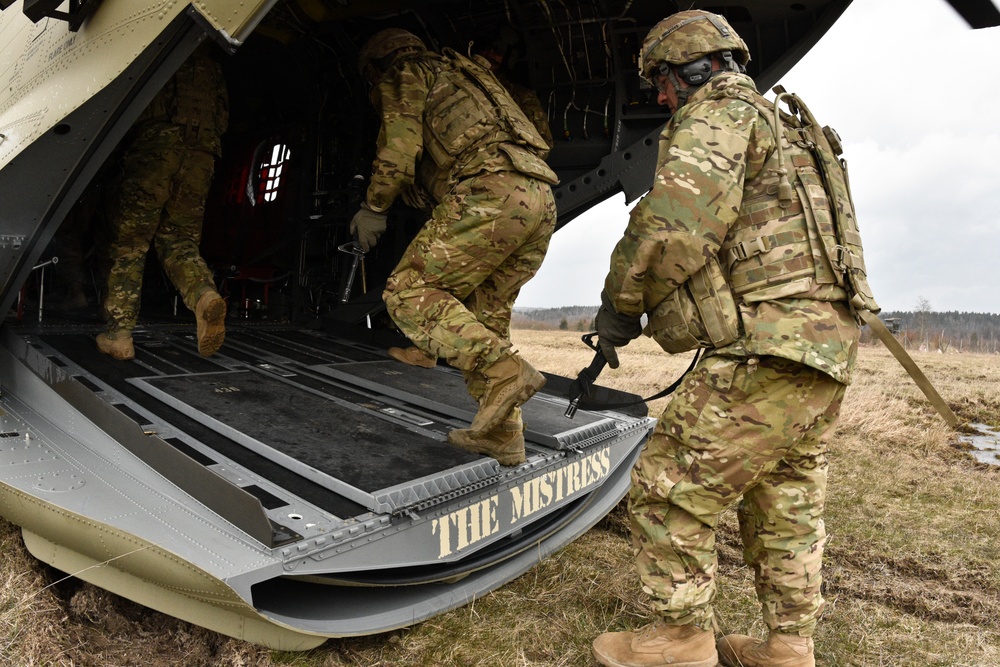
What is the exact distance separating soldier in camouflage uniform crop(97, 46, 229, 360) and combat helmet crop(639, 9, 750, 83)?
9.04 feet

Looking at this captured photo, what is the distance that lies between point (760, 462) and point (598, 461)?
56.9 inches

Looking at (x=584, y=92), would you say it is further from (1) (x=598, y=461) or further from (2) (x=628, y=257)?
(2) (x=628, y=257)

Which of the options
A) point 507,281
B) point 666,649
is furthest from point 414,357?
point 666,649

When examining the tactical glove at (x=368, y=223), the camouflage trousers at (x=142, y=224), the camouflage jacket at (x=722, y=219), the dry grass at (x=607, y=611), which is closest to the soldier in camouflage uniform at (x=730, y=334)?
the camouflage jacket at (x=722, y=219)

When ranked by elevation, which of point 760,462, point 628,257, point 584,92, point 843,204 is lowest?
point 760,462

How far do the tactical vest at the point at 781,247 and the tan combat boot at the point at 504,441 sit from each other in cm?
106

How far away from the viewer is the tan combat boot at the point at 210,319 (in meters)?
4.03

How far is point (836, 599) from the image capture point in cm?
291

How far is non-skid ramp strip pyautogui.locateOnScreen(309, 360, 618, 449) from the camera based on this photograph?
3430mm

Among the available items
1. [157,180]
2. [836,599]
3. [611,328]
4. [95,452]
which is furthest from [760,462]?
[157,180]

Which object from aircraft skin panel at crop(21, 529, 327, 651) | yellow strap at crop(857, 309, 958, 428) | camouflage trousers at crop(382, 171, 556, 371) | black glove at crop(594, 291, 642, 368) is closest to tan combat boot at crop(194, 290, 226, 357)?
camouflage trousers at crop(382, 171, 556, 371)

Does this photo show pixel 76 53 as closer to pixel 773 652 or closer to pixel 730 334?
pixel 730 334

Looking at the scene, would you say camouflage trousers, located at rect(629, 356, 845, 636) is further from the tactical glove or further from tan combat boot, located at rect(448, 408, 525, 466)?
the tactical glove

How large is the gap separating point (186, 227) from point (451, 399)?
2024 millimetres
